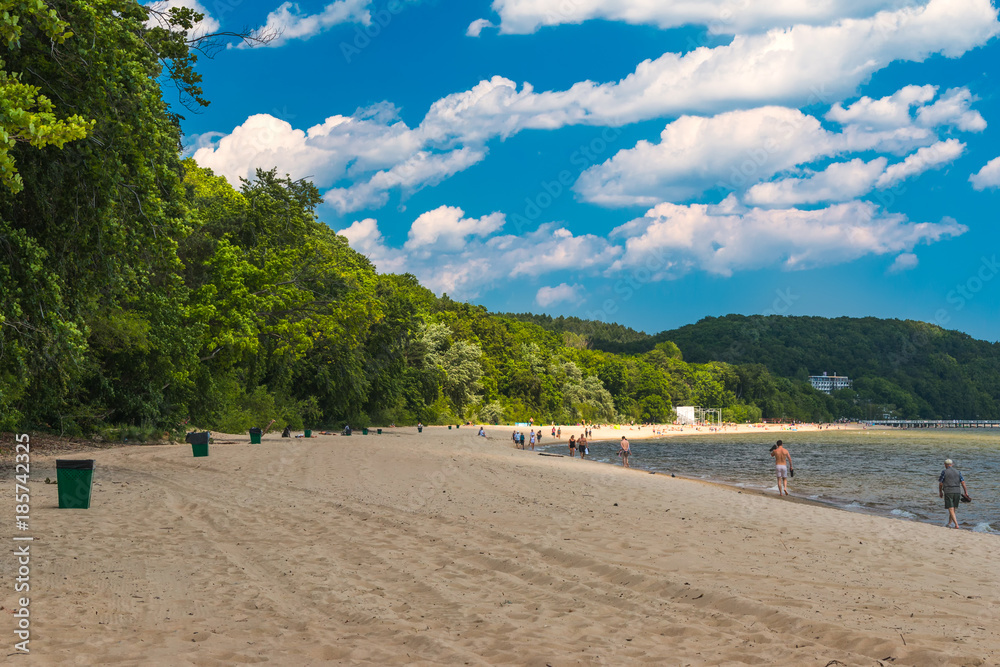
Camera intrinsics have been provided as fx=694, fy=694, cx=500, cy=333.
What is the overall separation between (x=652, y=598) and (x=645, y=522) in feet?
19.0

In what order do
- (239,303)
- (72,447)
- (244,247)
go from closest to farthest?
(72,447) → (239,303) → (244,247)

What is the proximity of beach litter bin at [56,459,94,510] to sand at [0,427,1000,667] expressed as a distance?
9.3 inches

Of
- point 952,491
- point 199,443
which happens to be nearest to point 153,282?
point 199,443

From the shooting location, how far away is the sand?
5902 mm

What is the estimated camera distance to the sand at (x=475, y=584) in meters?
5.90

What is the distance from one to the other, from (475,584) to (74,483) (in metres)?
7.83

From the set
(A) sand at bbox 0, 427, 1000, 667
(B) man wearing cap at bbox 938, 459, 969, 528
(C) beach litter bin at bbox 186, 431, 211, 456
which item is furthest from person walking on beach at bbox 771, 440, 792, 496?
(C) beach litter bin at bbox 186, 431, 211, 456

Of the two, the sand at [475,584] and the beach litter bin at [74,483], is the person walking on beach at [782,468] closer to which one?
the sand at [475,584]

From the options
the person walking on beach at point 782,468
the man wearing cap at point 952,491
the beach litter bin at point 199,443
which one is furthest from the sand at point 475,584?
the person walking on beach at point 782,468

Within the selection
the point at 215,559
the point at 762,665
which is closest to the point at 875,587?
the point at 762,665

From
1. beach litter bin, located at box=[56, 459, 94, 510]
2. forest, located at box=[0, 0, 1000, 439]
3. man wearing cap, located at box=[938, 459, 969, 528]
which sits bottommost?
man wearing cap, located at box=[938, 459, 969, 528]

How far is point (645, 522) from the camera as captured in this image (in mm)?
13336

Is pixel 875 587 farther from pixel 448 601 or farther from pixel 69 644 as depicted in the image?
pixel 69 644

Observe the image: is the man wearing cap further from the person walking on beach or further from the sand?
the person walking on beach
